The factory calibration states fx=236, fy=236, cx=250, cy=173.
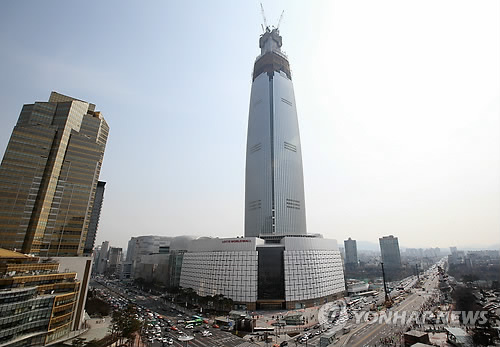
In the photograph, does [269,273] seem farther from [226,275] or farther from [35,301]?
[35,301]

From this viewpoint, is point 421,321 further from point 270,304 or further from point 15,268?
point 15,268

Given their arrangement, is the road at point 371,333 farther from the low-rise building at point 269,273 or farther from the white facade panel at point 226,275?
the white facade panel at point 226,275

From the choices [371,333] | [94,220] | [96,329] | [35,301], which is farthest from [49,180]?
[371,333]

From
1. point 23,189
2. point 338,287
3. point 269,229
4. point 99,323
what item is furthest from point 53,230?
point 338,287

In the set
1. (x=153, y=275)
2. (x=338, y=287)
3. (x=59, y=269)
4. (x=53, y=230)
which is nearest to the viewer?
(x=59, y=269)

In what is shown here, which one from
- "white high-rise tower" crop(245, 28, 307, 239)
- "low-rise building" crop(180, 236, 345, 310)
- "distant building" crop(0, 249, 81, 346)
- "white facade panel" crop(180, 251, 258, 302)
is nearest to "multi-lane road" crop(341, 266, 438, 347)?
"low-rise building" crop(180, 236, 345, 310)

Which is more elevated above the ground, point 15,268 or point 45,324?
point 15,268
